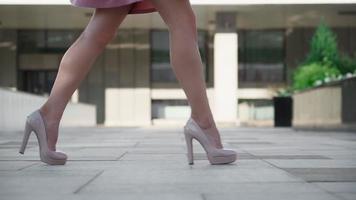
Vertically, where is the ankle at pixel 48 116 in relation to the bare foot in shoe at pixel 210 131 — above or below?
above

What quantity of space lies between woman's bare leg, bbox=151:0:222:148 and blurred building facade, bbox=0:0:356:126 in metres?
28.5

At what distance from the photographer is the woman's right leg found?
12.1 ft

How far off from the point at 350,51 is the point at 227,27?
8389 mm

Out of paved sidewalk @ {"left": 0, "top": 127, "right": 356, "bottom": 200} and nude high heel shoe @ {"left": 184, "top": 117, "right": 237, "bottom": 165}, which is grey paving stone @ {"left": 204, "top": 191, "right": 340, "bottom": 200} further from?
nude high heel shoe @ {"left": 184, "top": 117, "right": 237, "bottom": 165}

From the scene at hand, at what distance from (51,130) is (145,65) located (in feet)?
97.3

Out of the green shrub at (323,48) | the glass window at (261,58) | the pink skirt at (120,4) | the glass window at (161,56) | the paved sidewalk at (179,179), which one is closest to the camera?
the paved sidewalk at (179,179)

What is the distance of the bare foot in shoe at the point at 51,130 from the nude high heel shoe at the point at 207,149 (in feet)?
2.67

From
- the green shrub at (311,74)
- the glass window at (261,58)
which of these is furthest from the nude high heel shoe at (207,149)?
the glass window at (261,58)

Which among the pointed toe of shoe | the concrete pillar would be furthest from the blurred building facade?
the pointed toe of shoe

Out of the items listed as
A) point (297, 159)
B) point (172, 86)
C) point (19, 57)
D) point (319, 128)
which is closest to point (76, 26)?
point (19, 57)

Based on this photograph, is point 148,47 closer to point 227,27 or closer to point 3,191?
point 227,27

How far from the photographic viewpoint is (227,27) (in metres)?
28.2

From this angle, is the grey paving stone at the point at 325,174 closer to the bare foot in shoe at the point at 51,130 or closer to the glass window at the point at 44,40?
the bare foot in shoe at the point at 51,130

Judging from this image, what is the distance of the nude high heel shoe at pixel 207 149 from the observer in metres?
3.60
